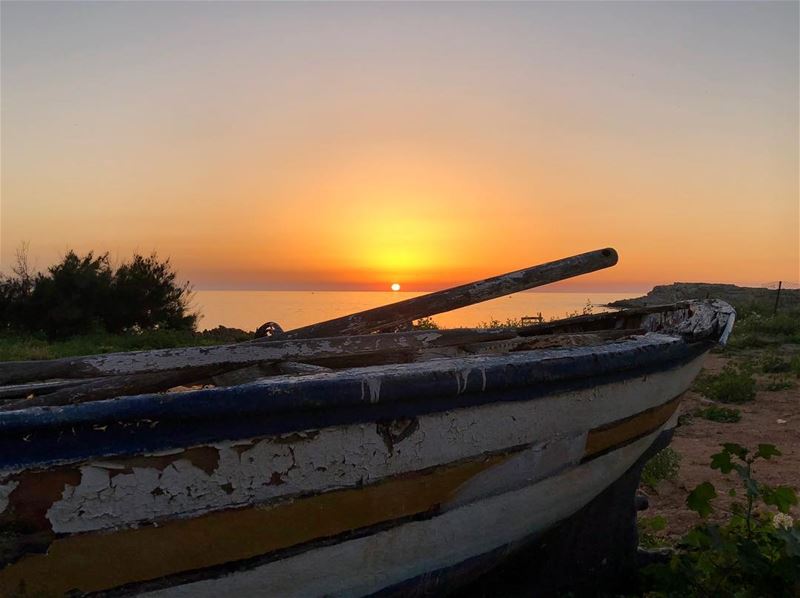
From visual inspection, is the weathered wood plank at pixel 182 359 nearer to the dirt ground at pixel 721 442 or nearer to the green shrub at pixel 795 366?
the dirt ground at pixel 721 442

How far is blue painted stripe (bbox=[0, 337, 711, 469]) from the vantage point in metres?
1.30

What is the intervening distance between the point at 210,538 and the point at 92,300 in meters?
16.2

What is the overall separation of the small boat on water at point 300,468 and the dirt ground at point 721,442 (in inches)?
75.1

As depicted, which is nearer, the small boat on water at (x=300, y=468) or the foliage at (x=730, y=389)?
the small boat on water at (x=300, y=468)

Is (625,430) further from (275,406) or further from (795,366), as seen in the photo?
(795,366)

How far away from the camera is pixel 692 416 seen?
668 centimetres

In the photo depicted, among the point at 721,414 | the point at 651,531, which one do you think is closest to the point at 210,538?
the point at 651,531

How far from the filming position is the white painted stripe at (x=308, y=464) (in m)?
1.38

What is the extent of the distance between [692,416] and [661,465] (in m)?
2.60

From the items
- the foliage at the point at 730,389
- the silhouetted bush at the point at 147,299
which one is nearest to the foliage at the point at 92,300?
the silhouetted bush at the point at 147,299

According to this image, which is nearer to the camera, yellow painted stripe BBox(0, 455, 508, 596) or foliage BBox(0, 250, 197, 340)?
yellow painted stripe BBox(0, 455, 508, 596)

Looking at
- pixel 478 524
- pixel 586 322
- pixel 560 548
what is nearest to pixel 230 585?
pixel 478 524

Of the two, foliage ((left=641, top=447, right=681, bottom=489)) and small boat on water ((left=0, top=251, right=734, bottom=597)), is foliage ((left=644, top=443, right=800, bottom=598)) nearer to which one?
small boat on water ((left=0, top=251, right=734, bottom=597))

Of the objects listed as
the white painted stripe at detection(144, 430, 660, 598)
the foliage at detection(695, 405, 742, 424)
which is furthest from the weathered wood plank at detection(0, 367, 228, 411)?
the foliage at detection(695, 405, 742, 424)
